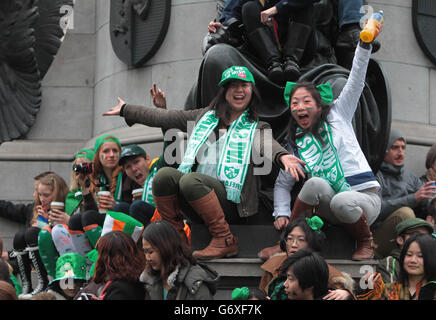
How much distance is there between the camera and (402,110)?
10531 millimetres

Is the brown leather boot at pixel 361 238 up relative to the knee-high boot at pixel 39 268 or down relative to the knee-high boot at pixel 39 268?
up

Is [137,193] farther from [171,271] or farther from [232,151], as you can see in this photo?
[171,271]

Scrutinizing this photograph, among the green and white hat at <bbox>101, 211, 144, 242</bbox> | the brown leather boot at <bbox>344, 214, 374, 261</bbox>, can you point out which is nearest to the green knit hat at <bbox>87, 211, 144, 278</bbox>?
the green and white hat at <bbox>101, 211, 144, 242</bbox>

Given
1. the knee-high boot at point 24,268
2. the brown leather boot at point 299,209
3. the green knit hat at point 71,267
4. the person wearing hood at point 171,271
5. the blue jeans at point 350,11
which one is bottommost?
the knee-high boot at point 24,268

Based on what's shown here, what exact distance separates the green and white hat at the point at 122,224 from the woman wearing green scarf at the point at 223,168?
48 cm

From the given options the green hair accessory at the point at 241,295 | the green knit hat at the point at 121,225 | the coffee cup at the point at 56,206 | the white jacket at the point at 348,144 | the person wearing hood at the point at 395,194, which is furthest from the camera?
the coffee cup at the point at 56,206

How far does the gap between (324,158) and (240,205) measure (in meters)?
0.78

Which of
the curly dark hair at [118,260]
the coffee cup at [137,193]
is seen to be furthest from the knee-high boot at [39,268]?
the curly dark hair at [118,260]

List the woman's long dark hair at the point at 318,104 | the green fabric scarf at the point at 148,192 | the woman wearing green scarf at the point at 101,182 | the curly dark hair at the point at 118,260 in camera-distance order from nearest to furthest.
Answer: the curly dark hair at the point at 118,260
the woman's long dark hair at the point at 318,104
the green fabric scarf at the point at 148,192
the woman wearing green scarf at the point at 101,182

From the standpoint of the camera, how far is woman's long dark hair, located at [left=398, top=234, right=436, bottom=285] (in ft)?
20.3

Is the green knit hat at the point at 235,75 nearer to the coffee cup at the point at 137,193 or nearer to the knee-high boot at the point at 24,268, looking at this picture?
the coffee cup at the point at 137,193

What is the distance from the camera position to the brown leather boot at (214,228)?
698cm
